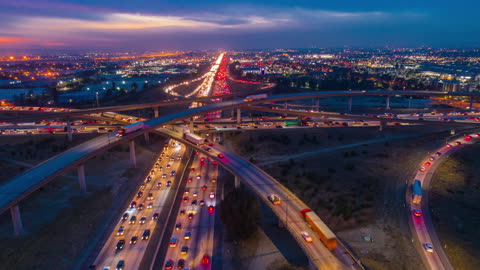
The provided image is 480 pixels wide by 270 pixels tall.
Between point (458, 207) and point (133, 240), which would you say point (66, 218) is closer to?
point (133, 240)

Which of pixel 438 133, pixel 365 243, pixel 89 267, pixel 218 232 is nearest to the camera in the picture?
pixel 89 267

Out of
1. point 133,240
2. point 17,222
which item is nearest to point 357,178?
point 133,240

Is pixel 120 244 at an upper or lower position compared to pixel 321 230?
lower

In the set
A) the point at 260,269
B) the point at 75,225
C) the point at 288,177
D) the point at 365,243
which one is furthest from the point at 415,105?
the point at 75,225

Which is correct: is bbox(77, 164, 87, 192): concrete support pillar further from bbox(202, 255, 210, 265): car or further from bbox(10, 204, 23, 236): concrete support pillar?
bbox(202, 255, 210, 265): car

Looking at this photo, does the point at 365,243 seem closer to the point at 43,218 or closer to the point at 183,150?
the point at 43,218

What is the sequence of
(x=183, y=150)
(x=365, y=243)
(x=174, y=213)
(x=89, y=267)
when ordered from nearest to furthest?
(x=89, y=267), (x=365, y=243), (x=174, y=213), (x=183, y=150)

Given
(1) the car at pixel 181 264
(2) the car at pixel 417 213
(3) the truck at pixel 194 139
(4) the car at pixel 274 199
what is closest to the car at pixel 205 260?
(1) the car at pixel 181 264
